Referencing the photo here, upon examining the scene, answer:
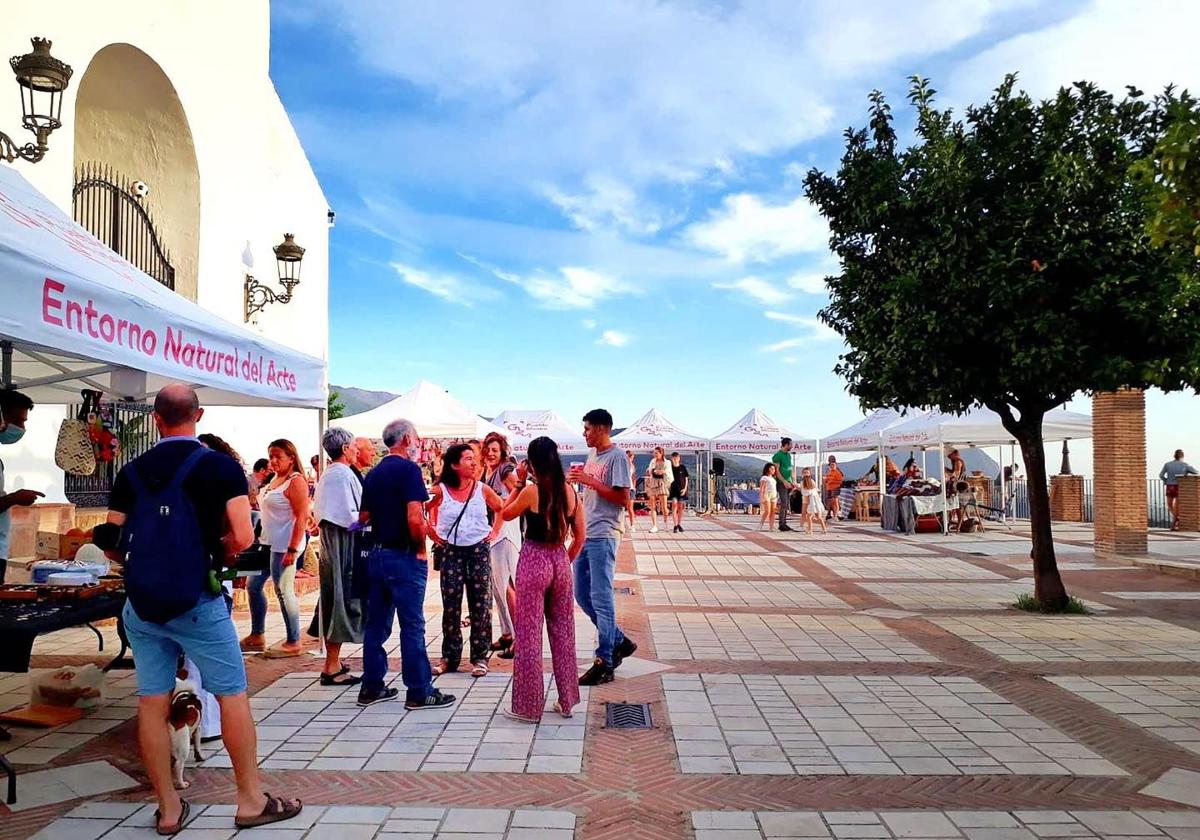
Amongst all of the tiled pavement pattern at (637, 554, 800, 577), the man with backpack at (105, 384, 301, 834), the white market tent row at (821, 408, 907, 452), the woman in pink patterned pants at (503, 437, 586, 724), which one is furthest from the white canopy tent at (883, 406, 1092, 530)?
the man with backpack at (105, 384, 301, 834)

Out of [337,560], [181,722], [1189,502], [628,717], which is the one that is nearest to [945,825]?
[628,717]

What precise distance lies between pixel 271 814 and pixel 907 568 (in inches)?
464

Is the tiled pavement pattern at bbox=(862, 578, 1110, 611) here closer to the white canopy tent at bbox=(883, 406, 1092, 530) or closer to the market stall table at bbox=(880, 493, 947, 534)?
the white canopy tent at bbox=(883, 406, 1092, 530)

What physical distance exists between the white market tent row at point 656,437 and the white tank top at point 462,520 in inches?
758

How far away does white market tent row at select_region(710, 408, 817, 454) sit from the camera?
26.4m

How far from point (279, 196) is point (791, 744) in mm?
15531

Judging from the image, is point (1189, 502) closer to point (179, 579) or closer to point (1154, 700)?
point (1154, 700)

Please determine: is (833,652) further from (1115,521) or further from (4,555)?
(1115,521)

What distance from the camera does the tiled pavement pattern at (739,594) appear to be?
1030 centimetres

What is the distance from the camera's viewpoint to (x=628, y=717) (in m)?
5.66

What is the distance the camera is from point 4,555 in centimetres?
622

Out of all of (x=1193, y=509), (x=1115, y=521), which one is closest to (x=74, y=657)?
(x=1115, y=521)

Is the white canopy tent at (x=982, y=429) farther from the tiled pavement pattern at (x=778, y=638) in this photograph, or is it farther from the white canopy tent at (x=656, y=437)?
the tiled pavement pattern at (x=778, y=638)

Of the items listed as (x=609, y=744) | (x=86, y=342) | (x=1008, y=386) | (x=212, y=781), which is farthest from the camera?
(x=1008, y=386)
